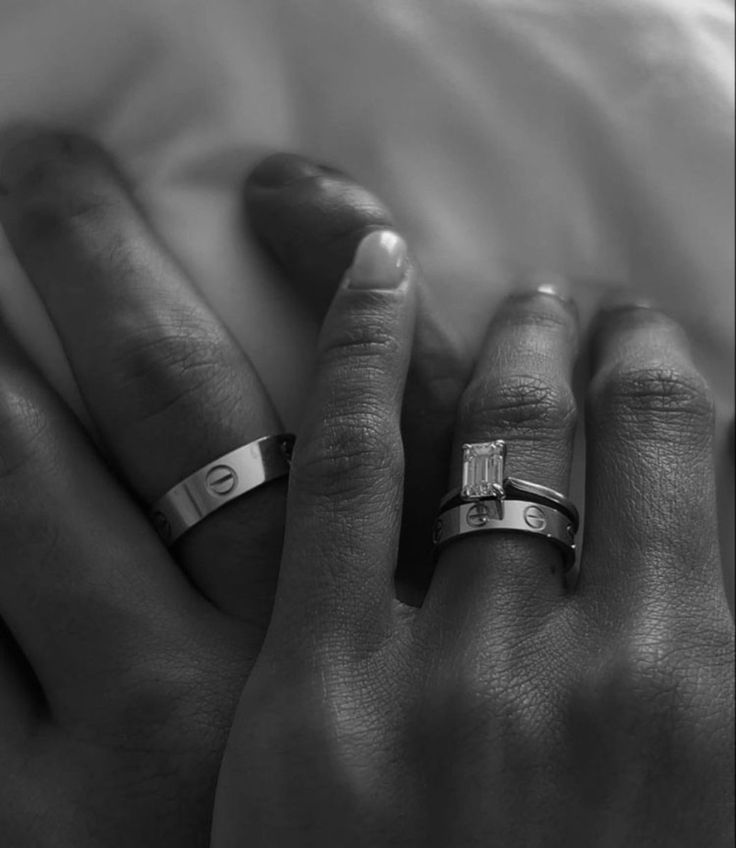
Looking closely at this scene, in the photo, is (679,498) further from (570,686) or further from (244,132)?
(244,132)

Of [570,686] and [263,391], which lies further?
[263,391]

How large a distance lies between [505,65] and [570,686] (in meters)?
0.46

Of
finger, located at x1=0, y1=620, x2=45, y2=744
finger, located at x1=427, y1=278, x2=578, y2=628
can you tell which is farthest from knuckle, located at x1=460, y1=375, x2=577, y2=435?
finger, located at x1=0, y1=620, x2=45, y2=744

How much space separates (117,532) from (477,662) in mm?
256

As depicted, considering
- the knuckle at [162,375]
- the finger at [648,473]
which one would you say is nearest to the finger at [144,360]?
the knuckle at [162,375]

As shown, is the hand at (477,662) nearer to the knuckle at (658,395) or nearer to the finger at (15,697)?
the knuckle at (658,395)

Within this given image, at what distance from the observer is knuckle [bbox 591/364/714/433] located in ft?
2.65

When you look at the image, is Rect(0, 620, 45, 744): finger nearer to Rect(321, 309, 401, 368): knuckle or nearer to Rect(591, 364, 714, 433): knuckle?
Rect(321, 309, 401, 368): knuckle

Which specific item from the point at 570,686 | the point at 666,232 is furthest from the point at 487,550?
the point at 666,232

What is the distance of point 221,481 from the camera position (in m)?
0.79

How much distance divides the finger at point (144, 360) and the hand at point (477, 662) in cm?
6

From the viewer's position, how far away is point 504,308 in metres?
0.88

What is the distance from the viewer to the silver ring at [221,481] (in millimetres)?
785

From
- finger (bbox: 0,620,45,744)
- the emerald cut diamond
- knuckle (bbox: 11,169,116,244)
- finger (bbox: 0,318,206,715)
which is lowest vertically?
finger (bbox: 0,620,45,744)
